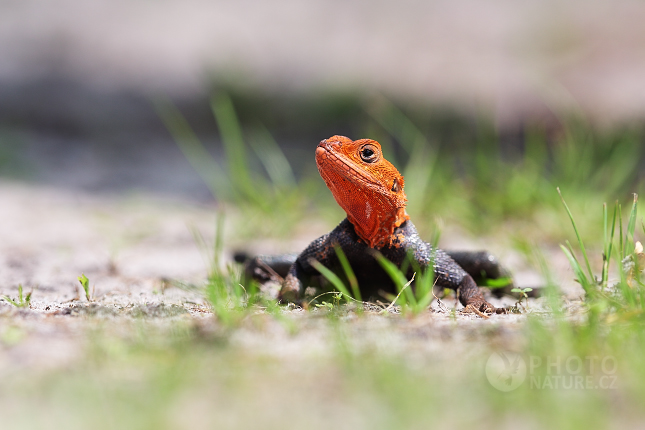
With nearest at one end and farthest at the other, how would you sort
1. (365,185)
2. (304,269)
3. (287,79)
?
(365,185) → (304,269) → (287,79)

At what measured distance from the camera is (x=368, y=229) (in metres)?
2.79

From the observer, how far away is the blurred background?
25.6 ft

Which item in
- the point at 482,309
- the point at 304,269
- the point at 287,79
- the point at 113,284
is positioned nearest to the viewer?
the point at 482,309

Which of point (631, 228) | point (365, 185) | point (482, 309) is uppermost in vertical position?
point (631, 228)

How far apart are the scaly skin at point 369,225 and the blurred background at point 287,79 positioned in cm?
389

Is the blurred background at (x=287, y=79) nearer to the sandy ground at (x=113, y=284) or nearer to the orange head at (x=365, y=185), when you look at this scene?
the sandy ground at (x=113, y=284)

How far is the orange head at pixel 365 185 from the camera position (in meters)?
2.72

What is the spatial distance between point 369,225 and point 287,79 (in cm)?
716

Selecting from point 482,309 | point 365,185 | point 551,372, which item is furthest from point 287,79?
point 551,372

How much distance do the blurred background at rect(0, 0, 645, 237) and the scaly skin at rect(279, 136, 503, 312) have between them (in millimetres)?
3885

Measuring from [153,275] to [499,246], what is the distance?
2588mm

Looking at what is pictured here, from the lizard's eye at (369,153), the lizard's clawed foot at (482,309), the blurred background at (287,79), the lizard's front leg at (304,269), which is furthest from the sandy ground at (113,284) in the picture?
the blurred background at (287,79)

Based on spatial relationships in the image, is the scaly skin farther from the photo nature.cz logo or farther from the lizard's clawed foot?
the photo nature.cz logo

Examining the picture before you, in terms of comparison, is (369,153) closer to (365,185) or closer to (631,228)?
(365,185)
